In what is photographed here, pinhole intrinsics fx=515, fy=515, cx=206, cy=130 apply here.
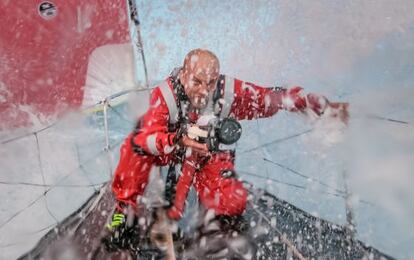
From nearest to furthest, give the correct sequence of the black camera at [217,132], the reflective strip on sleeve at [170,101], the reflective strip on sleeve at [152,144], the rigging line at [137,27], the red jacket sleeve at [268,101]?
the black camera at [217,132]
the reflective strip on sleeve at [152,144]
the reflective strip on sleeve at [170,101]
the red jacket sleeve at [268,101]
the rigging line at [137,27]

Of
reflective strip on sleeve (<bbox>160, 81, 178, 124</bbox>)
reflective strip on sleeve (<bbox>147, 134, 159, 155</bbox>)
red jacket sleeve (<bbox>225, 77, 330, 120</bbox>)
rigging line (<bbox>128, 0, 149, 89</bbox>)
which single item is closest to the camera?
reflective strip on sleeve (<bbox>147, 134, 159, 155</bbox>)

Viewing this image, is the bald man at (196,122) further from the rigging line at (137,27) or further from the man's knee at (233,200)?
the rigging line at (137,27)

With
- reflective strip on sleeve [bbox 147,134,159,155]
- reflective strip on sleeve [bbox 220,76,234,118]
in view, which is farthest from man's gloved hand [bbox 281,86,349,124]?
reflective strip on sleeve [bbox 147,134,159,155]

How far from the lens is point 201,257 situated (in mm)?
1852

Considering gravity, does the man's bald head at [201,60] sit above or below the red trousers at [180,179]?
above

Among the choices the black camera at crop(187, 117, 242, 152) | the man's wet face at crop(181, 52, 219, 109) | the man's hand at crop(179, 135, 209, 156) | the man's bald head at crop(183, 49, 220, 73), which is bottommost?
the man's hand at crop(179, 135, 209, 156)

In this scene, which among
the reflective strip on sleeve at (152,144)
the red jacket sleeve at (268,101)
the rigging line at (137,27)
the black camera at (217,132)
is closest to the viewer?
the black camera at (217,132)

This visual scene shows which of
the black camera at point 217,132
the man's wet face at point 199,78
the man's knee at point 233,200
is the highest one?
the man's wet face at point 199,78

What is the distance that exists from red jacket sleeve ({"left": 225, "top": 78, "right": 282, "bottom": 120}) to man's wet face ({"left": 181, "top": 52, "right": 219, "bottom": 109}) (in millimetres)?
199

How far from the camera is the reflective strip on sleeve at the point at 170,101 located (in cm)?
215

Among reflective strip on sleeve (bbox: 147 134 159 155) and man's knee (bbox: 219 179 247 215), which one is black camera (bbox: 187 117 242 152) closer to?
reflective strip on sleeve (bbox: 147 134 159 155)

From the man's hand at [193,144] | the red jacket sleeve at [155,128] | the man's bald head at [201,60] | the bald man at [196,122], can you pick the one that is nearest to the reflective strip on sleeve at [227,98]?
the bald man at [196,122]

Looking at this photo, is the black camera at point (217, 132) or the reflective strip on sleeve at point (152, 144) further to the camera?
the reflective strip on sleeve at point (152, 144)

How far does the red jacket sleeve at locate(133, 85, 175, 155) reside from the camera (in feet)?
6.66
